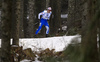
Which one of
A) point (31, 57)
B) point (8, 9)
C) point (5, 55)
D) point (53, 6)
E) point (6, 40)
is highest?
point (53, 6)

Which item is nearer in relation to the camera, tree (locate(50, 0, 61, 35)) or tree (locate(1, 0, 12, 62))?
tree (locate(1, 0, 12, 62))

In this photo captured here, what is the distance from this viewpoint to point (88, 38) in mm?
1697

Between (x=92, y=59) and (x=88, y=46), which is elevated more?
(x=88, y=46)

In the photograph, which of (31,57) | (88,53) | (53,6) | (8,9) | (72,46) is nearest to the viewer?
(88,53)

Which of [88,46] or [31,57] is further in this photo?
[31,57]

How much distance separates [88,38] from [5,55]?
8.00 feet

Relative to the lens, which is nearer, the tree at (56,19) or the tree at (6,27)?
the tree at (6,27)

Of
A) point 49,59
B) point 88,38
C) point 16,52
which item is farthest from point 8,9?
point 88,38

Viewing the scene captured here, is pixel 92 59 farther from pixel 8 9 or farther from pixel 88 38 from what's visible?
pixel 8 9

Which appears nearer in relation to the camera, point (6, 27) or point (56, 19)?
point (6, 27)

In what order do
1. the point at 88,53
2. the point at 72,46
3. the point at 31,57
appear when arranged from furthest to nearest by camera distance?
1. the point at 31,57
2. the point at 72,46
3. the point at 88,53

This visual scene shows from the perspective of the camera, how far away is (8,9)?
11.6 ft

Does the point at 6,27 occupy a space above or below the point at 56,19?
below

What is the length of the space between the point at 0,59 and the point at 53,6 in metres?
18.1
